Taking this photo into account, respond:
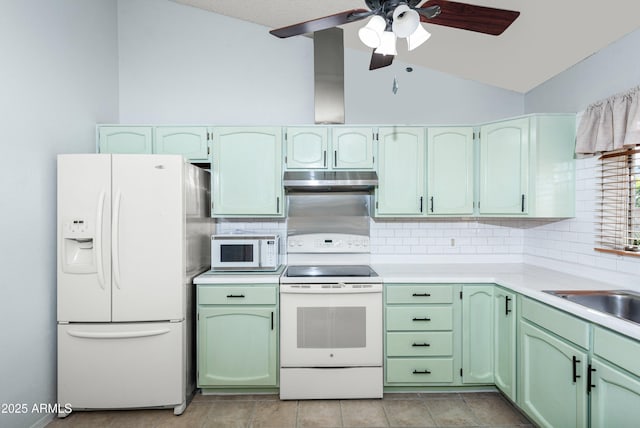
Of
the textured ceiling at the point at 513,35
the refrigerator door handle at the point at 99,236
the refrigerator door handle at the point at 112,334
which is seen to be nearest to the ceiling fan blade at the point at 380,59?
the textured ceiling at the point at 513,35

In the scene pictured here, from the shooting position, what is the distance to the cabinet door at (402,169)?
282 cm

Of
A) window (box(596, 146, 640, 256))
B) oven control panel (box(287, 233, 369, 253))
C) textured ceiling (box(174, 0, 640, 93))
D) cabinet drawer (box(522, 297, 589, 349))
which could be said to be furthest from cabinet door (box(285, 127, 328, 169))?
window (box(596, 146, 640, 256))

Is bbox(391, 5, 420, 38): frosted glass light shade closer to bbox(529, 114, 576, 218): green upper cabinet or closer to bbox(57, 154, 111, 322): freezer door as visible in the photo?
bbox(529, 114, 576, 218): green upper cabinet

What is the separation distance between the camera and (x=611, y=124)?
7.02 ft

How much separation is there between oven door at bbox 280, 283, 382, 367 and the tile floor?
0.96 ft

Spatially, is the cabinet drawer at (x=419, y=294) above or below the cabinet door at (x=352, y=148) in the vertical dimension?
below

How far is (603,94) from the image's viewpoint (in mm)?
2281

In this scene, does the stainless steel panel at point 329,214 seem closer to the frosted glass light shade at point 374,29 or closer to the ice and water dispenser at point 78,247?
the ice and water dispenser at point 78,247

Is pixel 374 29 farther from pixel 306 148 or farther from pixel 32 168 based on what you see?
pixel 32 168

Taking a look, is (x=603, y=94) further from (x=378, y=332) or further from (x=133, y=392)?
(x=133, y=392)

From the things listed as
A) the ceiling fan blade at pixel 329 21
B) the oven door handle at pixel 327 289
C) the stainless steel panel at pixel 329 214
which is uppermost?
the ceiling fan blade at pixel 329 21

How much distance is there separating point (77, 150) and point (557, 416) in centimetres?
355

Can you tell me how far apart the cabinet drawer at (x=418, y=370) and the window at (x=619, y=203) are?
4.44ft

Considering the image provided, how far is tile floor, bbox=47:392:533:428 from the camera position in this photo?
2.23 metres
